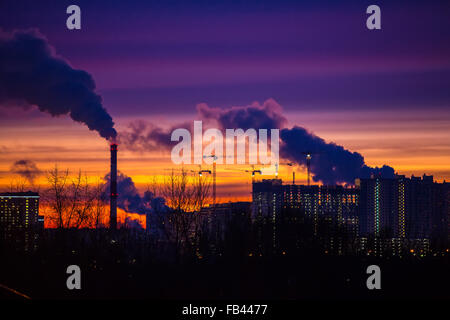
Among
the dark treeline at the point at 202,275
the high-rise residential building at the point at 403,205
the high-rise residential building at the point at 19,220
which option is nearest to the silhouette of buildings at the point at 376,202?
the high-rise residential building at the point at 403,205

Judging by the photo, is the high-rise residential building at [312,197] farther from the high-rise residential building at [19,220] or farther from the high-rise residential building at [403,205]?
the high-rise residential building at [19,220]

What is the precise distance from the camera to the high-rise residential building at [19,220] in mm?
36975

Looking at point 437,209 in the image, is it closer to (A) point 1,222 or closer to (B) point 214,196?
(B) point 214,196

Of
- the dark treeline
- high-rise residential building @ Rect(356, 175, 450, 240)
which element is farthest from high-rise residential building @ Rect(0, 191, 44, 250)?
high-rise residential building @ Rect(356, 175, 450, 240)

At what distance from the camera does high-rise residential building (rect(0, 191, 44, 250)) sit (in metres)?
37.0

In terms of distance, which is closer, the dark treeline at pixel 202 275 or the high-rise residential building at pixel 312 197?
the dark treeline at pixel 202 275

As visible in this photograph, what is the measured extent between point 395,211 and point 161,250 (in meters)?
51.5

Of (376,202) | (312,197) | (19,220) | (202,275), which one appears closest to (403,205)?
(376,202)

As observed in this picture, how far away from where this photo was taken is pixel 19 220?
46500mm

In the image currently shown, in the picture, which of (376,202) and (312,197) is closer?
(376,202)

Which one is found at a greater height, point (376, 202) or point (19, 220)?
point (376, 202)

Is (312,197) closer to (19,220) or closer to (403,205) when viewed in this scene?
(403,205)
